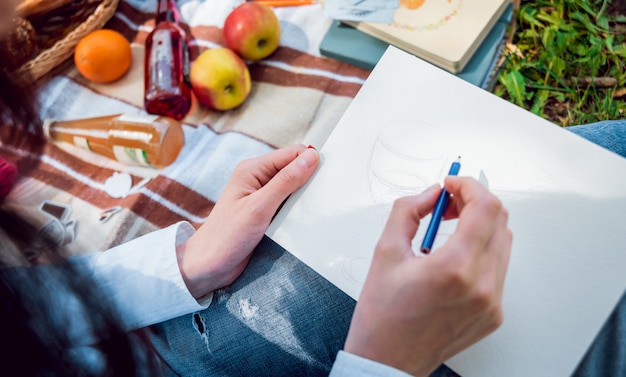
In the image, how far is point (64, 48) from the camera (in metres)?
1.12

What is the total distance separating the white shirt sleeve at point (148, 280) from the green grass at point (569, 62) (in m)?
0.78

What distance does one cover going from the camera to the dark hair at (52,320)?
53 cm

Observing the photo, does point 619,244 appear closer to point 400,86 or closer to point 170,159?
point 400,86

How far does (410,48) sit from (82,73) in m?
0.73

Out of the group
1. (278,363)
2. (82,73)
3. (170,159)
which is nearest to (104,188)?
(170,159)

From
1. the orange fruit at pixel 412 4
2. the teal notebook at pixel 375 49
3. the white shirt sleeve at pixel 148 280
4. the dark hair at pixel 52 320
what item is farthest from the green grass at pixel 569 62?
the dark hair at pixel 52 320

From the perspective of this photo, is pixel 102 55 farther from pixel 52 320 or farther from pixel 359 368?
pixel 359 368

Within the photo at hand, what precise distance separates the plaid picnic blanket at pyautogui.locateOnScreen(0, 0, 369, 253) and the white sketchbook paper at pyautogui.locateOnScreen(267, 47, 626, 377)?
1.11 feet

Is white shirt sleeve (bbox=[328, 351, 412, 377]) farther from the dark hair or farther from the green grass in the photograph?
the green grass

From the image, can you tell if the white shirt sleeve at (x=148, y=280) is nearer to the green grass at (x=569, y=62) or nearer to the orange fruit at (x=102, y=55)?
the orange fruit at (x=102, y=55)

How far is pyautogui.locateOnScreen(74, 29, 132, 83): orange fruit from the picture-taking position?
43.3 inches

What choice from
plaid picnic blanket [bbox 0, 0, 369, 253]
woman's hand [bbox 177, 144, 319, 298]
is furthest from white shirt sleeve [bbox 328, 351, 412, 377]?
plaid picnic blanket [bbox 0, 0, 369, 253]

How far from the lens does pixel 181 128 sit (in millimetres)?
1089

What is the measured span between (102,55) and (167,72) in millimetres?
159
